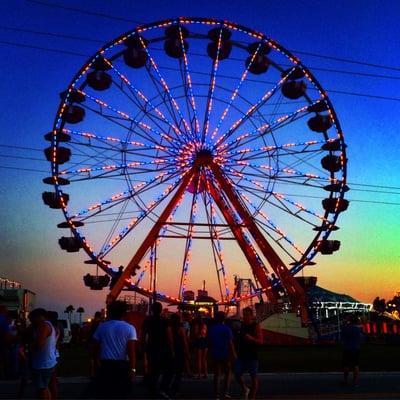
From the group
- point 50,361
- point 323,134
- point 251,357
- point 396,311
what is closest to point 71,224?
point 323,134

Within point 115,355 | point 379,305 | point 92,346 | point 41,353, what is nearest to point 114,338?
point 115,355

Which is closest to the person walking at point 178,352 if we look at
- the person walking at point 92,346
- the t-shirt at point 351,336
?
the person walking at point 92,346

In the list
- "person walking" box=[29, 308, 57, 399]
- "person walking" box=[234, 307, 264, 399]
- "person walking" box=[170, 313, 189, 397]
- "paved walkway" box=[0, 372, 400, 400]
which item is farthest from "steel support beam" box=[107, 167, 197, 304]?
"person walking" box=[29, 308, 57, 399]

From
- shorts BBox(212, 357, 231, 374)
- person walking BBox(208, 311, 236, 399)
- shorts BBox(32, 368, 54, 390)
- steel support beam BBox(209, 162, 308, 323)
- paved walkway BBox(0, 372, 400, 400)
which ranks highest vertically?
steel support beam BBox(209, 162, 308, 323)

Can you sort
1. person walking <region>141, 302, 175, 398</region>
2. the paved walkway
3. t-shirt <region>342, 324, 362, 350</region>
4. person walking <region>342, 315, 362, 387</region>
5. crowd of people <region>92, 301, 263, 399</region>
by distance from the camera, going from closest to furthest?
crowd of people <region>92, 301, 263, 399</region>
person walking <region>141, 302, 175, 398</region>
the paved walkway
person walking <region>342, 315, 362, 387</region>
t-shirt <region>342, 324, 362, 350</region>

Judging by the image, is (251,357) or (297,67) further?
(297,67)

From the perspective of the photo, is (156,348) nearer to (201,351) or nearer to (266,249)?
(201,351)

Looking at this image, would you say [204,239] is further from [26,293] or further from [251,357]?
[251,357]

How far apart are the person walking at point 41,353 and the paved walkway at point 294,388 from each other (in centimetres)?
272

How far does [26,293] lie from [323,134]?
15.8m

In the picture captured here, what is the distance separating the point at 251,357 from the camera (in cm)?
1092

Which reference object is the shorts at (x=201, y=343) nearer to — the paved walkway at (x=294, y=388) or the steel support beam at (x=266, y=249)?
the paved walkway at (x=294, y=388)

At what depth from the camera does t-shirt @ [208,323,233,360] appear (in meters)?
11.5

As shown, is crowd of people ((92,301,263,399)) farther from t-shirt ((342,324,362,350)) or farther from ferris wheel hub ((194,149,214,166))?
ferris wheel hub ((194,149,214,166))
